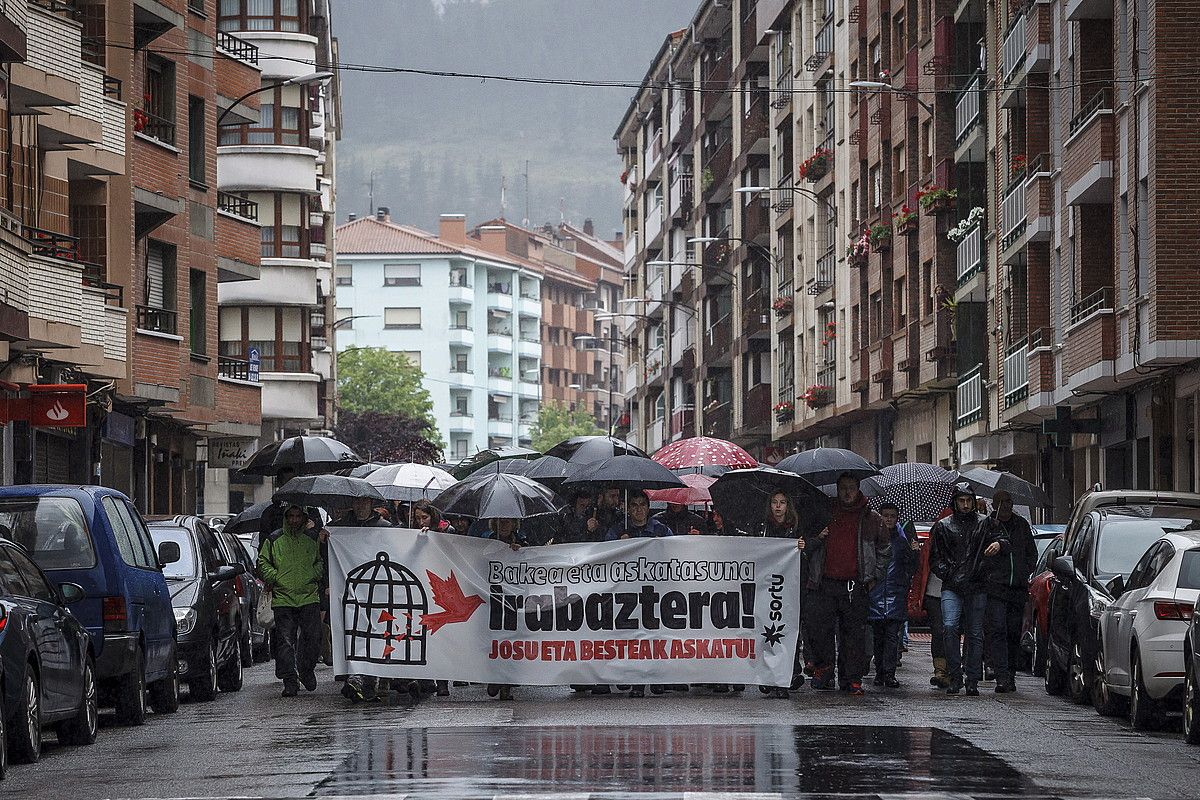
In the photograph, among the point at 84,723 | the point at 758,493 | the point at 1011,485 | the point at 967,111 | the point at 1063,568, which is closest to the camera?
the point at 84,723

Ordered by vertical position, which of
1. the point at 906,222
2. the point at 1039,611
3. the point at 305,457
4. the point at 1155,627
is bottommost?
the point at 1039,611

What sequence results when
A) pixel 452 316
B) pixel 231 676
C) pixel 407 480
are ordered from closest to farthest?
pixel 231 676
pixel 407 480
pixel 452 316

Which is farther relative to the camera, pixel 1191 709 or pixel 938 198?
pixel 938 198

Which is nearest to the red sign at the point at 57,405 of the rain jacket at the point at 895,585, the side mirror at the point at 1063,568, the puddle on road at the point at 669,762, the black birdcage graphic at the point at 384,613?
the black birdcage graphic at the point at 384,613

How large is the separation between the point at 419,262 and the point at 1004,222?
114 metres

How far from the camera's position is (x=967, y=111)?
4991 centimetres

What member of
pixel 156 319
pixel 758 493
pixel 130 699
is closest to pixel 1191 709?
pixel 758 493

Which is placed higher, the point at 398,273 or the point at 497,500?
the point at 398,273

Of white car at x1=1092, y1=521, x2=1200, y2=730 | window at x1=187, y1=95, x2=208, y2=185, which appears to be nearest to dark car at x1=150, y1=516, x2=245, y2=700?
white car at x1=1092, y1=521, x2=1200, y2=730

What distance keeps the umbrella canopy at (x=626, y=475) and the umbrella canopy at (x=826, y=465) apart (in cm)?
120

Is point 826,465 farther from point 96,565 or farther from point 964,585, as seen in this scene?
point 96,565

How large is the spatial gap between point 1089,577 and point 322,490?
23.6ft

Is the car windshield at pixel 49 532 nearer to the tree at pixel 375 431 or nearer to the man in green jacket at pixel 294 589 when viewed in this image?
the man in green jacket at pixel 294 589

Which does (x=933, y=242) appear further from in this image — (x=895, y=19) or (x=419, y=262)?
(x=419, y=262)
